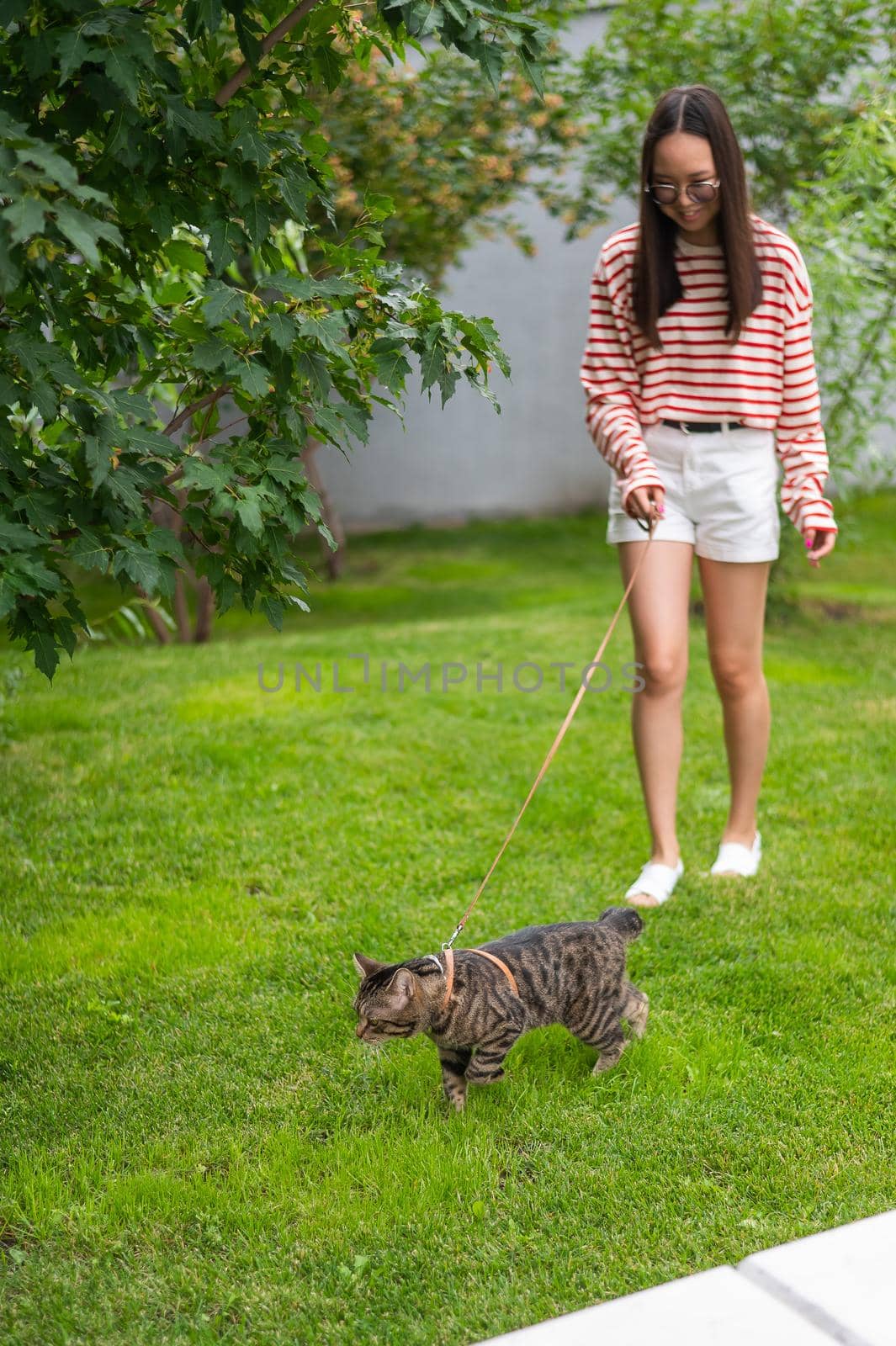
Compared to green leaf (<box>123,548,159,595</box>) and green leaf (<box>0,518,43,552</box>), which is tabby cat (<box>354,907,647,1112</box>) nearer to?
green leaf (<box>123,548,159,595</box>)

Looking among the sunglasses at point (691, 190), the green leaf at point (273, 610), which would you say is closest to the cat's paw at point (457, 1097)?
the green leaf at point (273, 610)

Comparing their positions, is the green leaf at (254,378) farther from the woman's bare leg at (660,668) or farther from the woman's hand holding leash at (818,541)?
the woman's hand holding leash at (818,541)

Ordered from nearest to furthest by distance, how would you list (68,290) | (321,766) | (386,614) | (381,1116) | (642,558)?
(68,290)
(381,1116)
(642,558)
(321,766)
(386,614)

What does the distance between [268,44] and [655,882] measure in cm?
222

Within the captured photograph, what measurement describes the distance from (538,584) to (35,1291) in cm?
720

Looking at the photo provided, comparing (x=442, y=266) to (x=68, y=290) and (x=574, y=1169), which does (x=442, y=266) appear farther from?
(x=574, y=1169)

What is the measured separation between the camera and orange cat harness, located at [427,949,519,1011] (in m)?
2.30

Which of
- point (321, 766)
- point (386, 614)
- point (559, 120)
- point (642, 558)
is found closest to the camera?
point (642, 558)

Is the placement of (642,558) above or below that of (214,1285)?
above

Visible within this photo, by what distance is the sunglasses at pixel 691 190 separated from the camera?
9.71 ft

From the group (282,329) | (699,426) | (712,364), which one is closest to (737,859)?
(699,426)

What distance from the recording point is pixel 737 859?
355 cm

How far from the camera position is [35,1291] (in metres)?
1.98

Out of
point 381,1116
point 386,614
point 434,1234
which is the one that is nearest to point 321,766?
point 381,1116
